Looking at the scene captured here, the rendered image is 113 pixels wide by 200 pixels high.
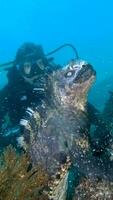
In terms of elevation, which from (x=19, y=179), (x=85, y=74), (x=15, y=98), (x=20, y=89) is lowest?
(x=19, y=179)

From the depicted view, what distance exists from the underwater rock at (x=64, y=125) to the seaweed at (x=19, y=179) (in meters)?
0.17

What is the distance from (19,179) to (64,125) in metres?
0.83

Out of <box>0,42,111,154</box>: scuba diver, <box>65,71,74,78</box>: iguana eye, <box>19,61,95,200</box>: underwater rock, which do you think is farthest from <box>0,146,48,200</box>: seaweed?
<box>0,42,111,154</box>: scuba diver

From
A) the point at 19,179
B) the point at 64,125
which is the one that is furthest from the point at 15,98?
the point at 19,179

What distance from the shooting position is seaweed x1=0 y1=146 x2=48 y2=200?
14.1 feet

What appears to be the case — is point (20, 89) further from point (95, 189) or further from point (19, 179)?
point (95, 189)

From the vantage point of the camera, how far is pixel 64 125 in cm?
475

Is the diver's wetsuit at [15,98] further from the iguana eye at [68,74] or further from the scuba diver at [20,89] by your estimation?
the iguana eye at [68,74]

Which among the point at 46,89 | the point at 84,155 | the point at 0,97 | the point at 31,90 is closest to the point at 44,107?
the point at 46,89

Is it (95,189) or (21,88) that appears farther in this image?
(21,88)

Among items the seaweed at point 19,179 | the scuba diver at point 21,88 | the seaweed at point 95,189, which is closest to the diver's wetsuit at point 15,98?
the scuba diver at point 21,88

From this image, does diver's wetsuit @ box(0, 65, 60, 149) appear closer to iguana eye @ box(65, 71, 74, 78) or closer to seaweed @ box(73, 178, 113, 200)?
iguana eye @ box(65, 71, 74, 78)

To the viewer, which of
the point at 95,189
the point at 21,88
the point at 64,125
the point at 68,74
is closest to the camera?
the point at 95,189

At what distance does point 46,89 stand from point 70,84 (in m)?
0.52
